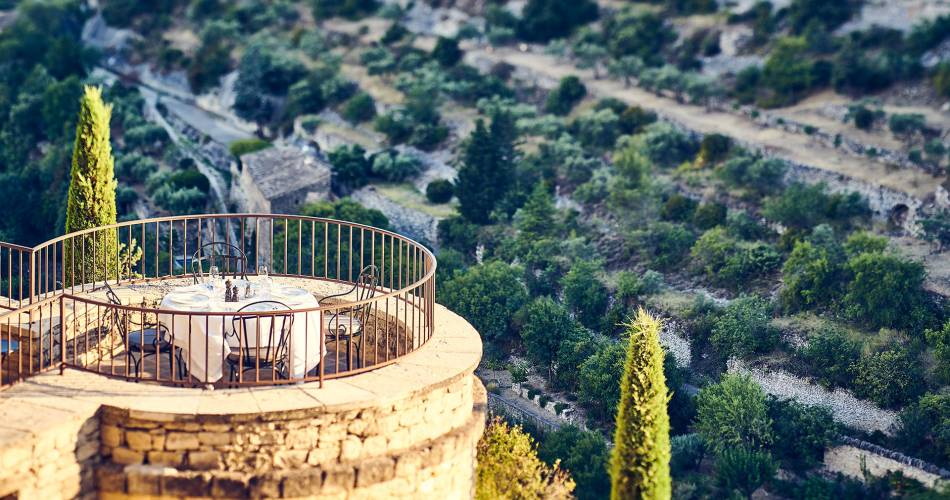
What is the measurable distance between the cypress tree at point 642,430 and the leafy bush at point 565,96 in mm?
37803

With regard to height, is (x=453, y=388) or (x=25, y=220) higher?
(x=453, y=388)

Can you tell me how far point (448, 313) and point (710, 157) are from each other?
3161cm

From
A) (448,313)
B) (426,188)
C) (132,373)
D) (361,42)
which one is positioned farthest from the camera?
(361,42)

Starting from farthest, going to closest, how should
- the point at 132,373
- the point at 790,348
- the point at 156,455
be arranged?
1. the point at 790,348
2. the point at 132,373
3. the point at 156,455

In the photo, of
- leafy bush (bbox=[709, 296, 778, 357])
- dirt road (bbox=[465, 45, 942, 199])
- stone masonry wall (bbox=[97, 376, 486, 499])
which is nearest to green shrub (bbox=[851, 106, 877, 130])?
dirt road (bbox=[465, 45, 942, 199])

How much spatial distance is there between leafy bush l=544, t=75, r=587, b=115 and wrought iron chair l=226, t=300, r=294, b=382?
1562 inches

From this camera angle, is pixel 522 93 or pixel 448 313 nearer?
pixel 448 313

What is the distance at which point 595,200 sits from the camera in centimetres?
4684

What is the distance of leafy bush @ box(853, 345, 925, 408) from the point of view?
3406cm

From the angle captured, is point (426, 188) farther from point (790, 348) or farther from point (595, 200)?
point (790, 348)

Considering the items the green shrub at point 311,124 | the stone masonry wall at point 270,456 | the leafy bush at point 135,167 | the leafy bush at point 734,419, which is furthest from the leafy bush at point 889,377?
the green shrub at point 311,124

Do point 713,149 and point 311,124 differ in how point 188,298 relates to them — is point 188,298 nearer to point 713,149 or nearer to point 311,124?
point 713,149

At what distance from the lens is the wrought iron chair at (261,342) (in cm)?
1638

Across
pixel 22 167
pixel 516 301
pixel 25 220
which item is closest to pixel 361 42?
pixel 22 167
